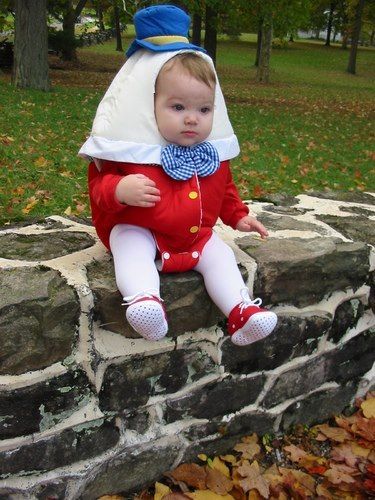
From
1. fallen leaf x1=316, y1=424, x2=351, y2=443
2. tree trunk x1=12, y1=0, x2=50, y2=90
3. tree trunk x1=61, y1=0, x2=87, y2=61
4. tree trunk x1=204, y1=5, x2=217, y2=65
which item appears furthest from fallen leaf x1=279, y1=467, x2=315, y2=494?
tree trunk x1=61, y1=0, x2=87, y2=61

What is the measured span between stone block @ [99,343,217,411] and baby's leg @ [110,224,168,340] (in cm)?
21

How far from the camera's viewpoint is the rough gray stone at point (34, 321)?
1.79m

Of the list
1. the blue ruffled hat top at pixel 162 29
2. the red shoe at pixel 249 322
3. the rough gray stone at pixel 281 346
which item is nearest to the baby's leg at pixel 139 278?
the red shoe at pixel 249 322

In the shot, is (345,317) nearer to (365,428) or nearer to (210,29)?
(365,428)

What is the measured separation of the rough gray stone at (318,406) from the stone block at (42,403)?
1118mm

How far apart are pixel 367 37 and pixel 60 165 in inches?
2266

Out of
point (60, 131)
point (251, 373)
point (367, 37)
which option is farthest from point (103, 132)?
point (367, 37)

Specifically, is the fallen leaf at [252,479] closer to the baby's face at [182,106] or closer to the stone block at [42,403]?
the stone block at [42,403]

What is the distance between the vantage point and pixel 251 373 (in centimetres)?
246

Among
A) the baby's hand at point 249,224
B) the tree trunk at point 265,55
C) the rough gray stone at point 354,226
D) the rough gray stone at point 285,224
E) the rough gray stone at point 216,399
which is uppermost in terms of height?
the baby's hand at point 249,224

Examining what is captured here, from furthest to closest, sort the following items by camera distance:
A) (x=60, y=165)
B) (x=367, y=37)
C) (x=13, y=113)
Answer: (x=367, y=37), (x=13, y=113), (x=60, y=165)

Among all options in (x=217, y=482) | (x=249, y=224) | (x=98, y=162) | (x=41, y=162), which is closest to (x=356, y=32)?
(x=41, y=162)

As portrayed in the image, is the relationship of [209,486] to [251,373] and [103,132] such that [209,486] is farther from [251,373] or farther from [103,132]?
[103,132]

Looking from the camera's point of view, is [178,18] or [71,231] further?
[71,231]
